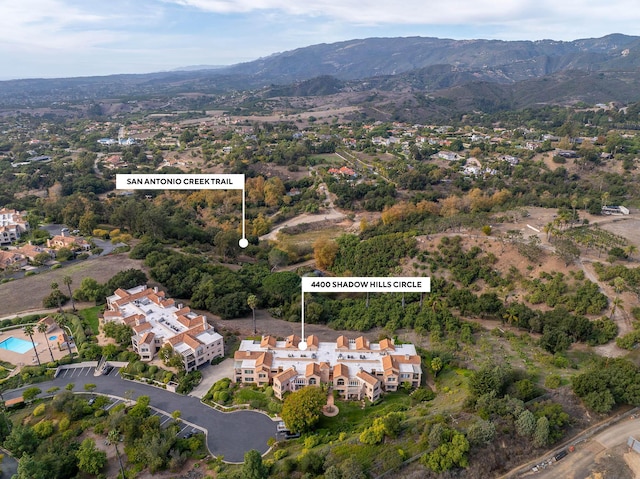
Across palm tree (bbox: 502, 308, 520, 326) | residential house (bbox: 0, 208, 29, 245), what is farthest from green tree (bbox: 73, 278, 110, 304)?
palm tree (bbox: 502, 308, 520, 326)

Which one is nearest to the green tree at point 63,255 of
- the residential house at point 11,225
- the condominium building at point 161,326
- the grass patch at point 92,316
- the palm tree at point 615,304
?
the residential house at point 11,225

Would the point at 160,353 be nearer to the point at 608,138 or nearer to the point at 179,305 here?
the point at 179,305

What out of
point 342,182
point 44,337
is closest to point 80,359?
point 44,337

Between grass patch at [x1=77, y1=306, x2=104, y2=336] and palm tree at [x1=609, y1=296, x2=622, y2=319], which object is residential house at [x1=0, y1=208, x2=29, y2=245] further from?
palm tree at [x1=609, y1=296, x2=622, y2=319]

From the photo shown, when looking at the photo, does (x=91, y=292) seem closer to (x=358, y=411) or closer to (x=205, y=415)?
(x=205, y=415)

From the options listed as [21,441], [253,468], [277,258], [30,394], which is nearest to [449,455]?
[253,468]

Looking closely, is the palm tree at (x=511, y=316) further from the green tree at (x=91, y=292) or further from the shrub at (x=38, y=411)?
the green tree at (x=91, y=292)

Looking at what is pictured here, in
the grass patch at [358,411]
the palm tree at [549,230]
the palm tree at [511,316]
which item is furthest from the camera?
the palm tree at [549,230]
